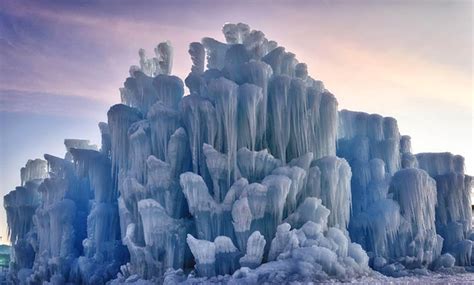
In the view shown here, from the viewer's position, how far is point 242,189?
1345 centimetres

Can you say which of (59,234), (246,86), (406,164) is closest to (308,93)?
→ (246,86)

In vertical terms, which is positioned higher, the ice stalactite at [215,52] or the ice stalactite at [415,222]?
the ice stalactite at [215,52]

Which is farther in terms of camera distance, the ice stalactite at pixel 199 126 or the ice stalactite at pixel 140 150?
the ice stalactite at pixel 140 150

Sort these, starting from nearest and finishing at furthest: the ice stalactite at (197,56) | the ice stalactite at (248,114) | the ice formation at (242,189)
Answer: the ice formation at (242,189) < the ice stalactite at (248,114) < the ice stalactite at (197,56)

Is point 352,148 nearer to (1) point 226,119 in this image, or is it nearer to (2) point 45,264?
(1) point 226,119

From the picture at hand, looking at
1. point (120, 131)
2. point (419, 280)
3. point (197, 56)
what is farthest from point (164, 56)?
point (419, 280)

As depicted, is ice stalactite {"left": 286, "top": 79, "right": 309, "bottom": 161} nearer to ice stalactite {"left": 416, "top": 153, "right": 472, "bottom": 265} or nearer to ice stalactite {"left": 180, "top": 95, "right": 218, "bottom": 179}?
ice stalactite {"left": 180, "top": 95, "right": 218, "bottom": 179}

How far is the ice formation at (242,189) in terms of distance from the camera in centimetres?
1328

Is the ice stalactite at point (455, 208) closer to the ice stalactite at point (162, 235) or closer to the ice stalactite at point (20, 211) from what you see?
the ice stalactite at point (162, 235)

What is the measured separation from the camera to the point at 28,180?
843 inches

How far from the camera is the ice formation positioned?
13.3m

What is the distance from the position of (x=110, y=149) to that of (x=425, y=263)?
431 inches

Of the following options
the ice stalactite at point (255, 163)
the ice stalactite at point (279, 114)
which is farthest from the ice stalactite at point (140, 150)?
the ice stalactite at point (279, 114)

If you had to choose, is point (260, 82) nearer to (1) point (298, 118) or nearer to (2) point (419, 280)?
(1) point (298, 118)
